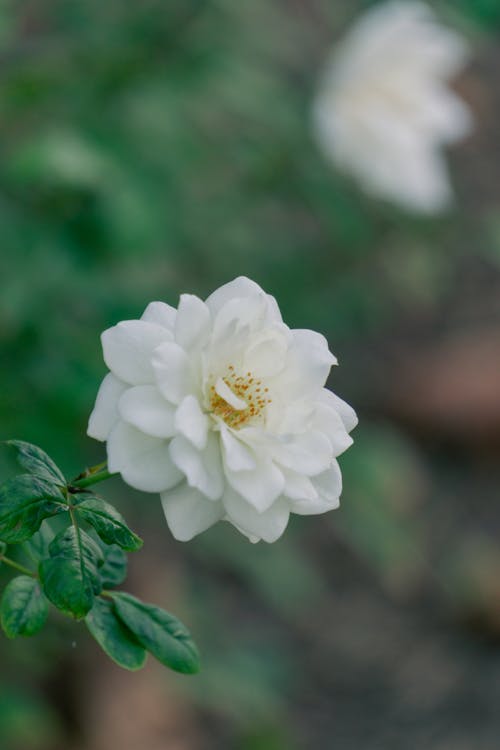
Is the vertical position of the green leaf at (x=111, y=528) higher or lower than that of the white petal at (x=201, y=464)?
lower

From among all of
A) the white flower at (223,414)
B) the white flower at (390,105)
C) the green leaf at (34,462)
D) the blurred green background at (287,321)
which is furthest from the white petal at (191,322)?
the white flower at (390,105)

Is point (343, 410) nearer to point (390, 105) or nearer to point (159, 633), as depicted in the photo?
point (159, 633)

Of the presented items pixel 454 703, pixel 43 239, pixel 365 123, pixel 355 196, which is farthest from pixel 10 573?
pixel 454 703

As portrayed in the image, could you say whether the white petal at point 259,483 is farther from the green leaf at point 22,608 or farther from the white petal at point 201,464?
the green leaf at point 22,608

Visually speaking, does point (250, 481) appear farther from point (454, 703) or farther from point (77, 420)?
point (454, 703)

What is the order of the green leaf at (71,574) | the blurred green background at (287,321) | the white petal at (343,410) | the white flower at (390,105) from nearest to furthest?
the green leaf at (71,574) < the white petal at (343,410) < the blurred green background at (287,321) < the white flower at (390,105)

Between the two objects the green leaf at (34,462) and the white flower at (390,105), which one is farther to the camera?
the white flower at (390,105)

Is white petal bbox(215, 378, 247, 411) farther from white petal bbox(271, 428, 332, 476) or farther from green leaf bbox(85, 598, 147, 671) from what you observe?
green leaf bbox(85, 598, 147, 671)
